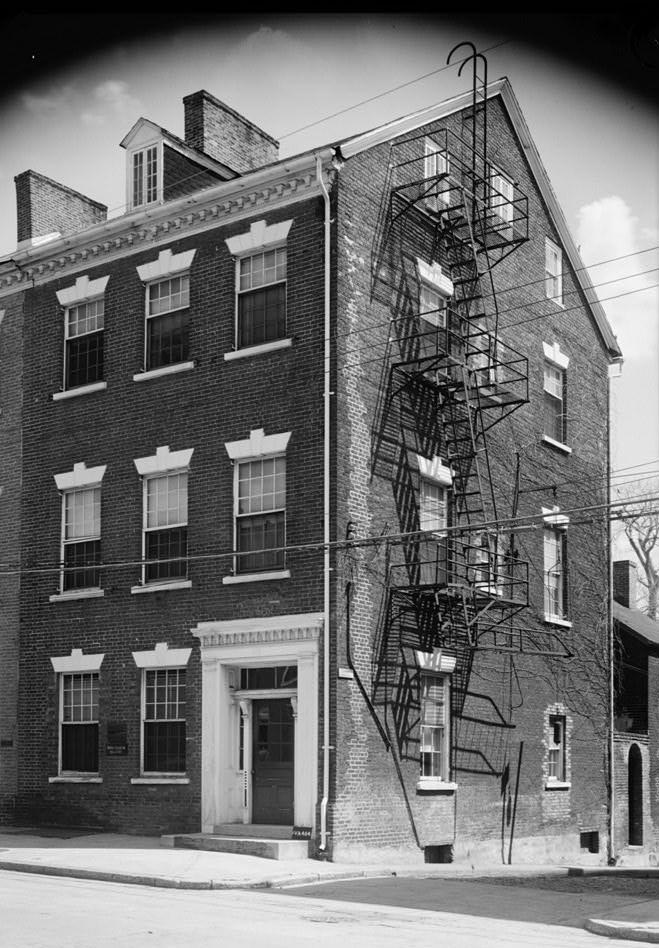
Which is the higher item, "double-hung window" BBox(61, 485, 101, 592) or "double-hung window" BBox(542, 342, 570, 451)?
"double-hung window" BBox(542, 342, 570, 451)

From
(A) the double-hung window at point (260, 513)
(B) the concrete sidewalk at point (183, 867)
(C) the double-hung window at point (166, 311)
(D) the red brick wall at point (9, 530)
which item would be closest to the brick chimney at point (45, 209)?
(D) the red brick wall at point (9, 530)

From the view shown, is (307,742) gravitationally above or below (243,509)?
below

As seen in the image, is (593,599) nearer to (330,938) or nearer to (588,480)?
(588,480)

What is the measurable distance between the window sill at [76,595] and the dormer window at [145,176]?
7.80 meters

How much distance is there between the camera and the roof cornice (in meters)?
22.5

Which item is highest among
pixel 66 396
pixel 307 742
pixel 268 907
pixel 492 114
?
pixel 492 114

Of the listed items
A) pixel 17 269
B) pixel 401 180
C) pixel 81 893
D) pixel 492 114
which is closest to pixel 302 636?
pixel 81 893

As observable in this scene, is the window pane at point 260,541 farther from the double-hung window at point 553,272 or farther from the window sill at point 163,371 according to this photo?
the double-hung window at point 553,272

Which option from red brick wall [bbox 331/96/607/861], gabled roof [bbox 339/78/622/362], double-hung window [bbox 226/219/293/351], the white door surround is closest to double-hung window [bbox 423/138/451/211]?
gabled roof [bbox 339/78/622/362]

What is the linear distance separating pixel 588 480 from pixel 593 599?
2.80 meters

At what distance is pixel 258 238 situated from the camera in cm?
2306

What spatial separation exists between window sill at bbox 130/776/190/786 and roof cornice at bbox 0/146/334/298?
10218mm

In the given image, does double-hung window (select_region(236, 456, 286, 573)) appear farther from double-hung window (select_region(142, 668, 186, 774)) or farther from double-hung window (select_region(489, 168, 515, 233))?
double-hung window (select_region(489, 168, 515, 233))

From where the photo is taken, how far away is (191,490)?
76.8 feet
